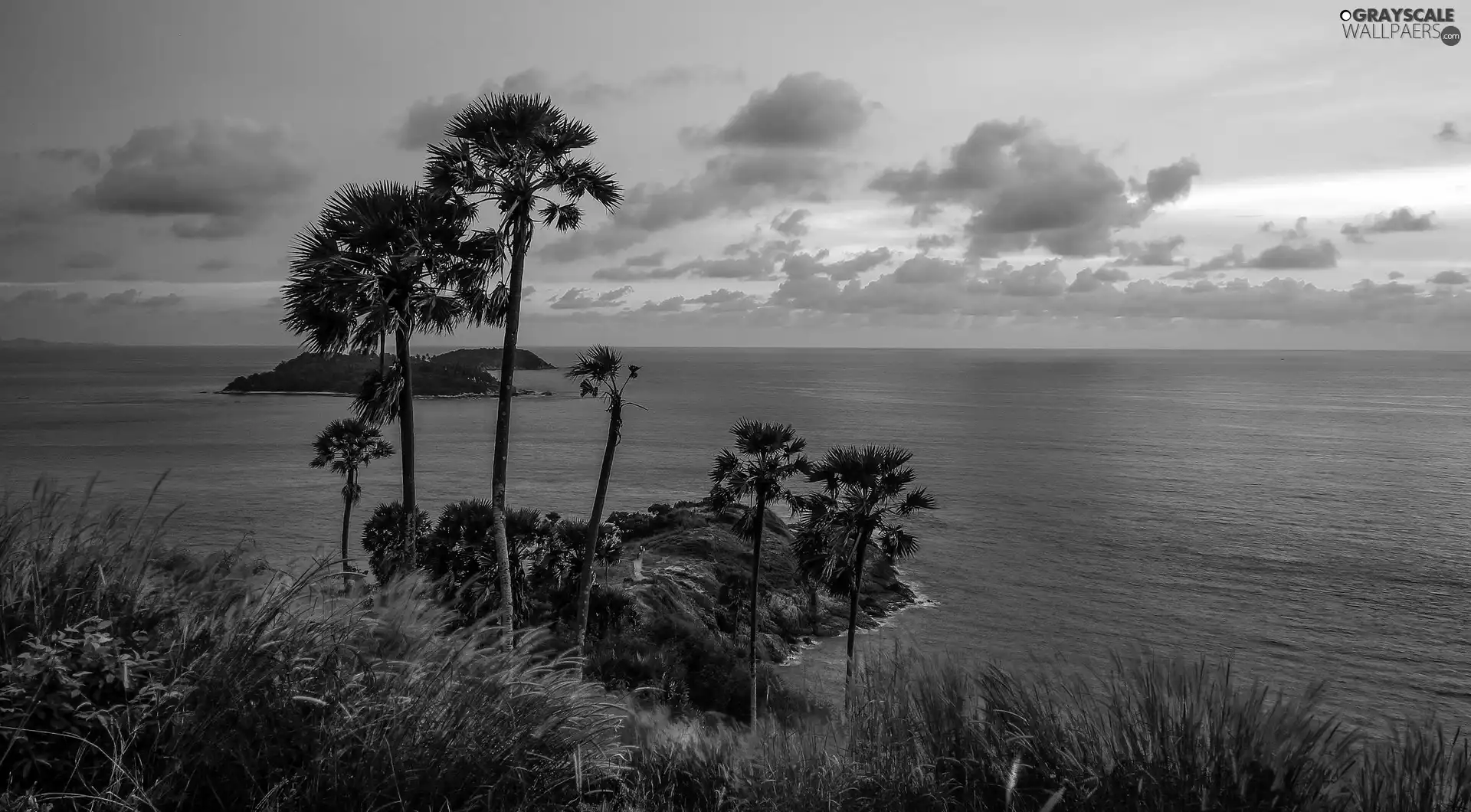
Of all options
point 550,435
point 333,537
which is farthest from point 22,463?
point 550,435

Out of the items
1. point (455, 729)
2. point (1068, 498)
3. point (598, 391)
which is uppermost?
point (598, 391)

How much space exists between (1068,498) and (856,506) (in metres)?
45.3

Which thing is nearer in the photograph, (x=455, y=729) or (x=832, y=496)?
(x=455, y=729)

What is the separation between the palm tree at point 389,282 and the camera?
14.7 metres

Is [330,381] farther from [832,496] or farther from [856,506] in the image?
[856,506]

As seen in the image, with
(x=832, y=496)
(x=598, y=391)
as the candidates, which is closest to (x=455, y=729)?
(x=598, y=391)

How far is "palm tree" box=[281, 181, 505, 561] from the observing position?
1467 cm

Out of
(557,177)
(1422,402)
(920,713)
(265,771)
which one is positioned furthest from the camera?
(1422,402)

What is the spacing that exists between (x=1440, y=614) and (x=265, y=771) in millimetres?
48096

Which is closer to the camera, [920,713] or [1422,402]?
[920,713]

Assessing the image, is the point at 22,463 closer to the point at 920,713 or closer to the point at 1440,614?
the point at 920,713

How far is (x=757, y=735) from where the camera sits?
223 inches

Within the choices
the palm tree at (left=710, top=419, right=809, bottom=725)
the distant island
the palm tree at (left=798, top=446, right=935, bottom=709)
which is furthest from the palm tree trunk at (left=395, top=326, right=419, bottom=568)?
the distant island

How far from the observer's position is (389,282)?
15.0 m
